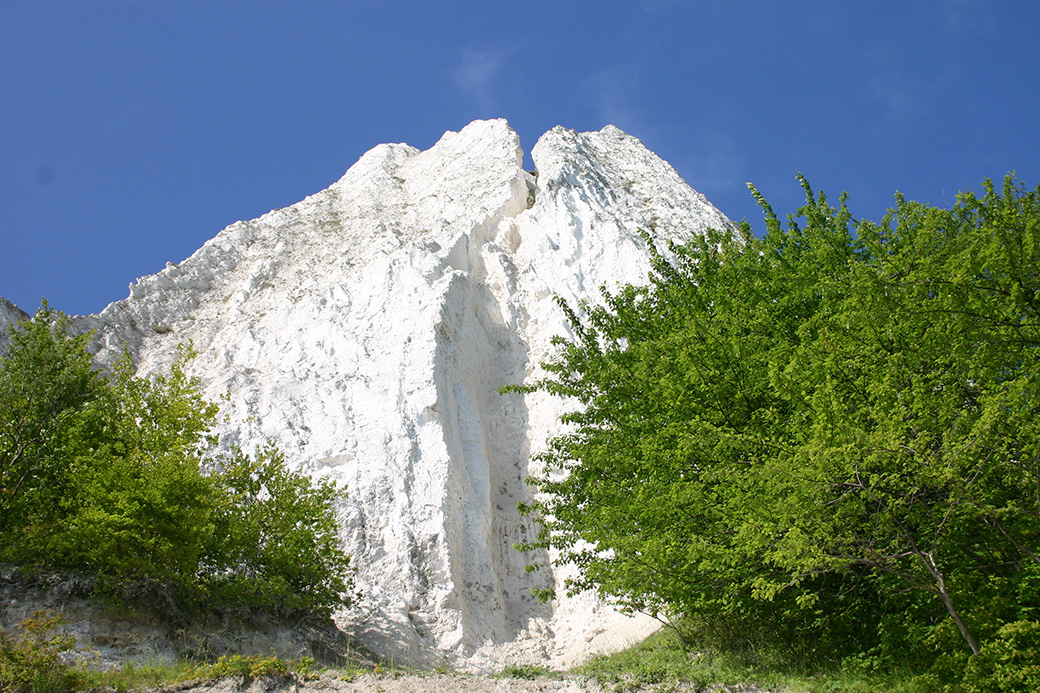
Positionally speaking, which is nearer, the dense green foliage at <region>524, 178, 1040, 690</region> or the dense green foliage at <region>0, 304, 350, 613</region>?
the dense green foliage at <region>524, 178, 1040, 690</region>

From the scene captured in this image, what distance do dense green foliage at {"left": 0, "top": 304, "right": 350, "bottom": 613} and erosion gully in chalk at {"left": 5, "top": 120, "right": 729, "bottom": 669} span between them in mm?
2313

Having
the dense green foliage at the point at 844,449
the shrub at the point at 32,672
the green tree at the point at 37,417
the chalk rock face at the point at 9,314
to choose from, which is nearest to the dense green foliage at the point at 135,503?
the green tree at the point at 37,417

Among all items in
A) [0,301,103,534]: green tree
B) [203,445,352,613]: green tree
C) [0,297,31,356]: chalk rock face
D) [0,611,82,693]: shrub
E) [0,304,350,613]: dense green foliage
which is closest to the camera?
[0,611,82,693]: shrub

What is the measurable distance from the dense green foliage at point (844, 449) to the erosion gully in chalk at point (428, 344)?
5.36 m

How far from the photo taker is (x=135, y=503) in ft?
39.1

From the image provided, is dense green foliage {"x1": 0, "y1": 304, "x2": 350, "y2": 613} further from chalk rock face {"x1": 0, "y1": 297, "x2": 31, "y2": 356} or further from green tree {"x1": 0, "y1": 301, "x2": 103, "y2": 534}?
chalk rock face {"x1": 0, "y1": 297, "x2": 31, "y2": 356}

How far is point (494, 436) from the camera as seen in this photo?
71.6ft

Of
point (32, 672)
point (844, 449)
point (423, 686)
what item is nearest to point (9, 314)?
point (32, 672)

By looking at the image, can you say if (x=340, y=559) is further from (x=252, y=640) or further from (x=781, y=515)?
(x=781, y=515)

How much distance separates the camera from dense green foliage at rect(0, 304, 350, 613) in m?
12.4

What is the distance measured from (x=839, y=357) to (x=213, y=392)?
19096mm

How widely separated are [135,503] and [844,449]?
10.5 meters

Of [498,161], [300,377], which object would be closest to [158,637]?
[300,377]

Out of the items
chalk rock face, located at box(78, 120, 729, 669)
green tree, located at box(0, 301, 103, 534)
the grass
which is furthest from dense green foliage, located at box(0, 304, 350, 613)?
the grass
